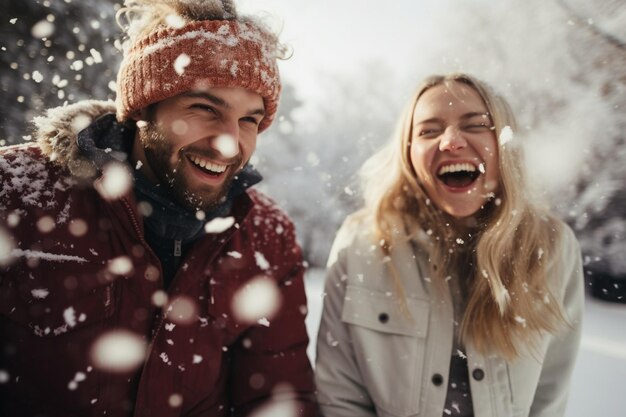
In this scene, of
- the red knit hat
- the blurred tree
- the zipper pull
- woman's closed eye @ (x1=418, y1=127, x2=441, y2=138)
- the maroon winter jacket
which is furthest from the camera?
→ the blurred tree

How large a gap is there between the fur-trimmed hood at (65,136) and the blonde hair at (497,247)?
1.55 m

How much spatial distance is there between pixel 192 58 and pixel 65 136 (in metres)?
0.67

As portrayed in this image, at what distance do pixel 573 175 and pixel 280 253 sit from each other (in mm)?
4676

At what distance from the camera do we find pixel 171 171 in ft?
6.21

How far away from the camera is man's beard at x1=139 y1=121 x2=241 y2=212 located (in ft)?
6.19

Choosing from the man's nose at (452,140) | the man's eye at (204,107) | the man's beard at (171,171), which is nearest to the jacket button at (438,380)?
the man's nose at (452,140)

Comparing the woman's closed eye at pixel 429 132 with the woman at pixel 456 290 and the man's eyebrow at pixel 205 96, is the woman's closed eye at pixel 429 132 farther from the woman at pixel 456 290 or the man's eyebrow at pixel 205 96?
the man's eyebrow at pixel 205 96

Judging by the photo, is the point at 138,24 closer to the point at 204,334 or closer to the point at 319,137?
the point at 204,334

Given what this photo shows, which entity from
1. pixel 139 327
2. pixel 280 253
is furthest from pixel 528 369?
pixel 139 327

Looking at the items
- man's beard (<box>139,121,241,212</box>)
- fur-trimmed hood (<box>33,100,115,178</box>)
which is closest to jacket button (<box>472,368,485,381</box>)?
man's beard (<box>139,121,241,212</box>)

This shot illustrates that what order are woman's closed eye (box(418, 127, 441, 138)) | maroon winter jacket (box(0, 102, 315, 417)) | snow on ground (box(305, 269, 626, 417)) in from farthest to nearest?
snow on ground (box(305, 269, 626, 417))
woman's closed eye (box(418, 127, 441, 138))
maroon winter jacket (box(0, 102, 315, 417))

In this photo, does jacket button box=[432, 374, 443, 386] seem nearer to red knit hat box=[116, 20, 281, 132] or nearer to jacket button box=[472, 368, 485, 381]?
jacket button box=[472, 368, 485, 381]

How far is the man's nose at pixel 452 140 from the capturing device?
1.94m

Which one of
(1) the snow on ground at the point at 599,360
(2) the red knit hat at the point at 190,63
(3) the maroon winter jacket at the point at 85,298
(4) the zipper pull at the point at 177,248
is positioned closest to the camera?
(3) the maroon winter jacket at the point at 85,298
